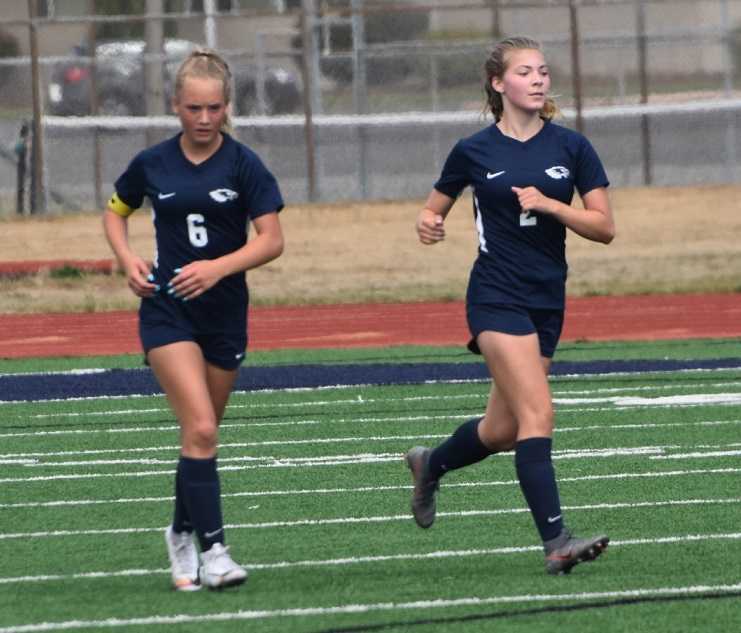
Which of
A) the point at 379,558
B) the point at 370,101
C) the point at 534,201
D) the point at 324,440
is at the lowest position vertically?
the point at 324,440

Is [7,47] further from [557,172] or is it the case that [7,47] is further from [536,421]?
[536,421]

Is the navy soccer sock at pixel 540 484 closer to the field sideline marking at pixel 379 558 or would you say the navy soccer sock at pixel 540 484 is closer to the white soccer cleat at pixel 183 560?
the field sideline marking at pixel 379 558

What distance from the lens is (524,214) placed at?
798cm

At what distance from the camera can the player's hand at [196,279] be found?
744cm

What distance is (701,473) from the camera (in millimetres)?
10273

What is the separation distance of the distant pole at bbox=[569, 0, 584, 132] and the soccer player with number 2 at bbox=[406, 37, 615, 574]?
19.1m

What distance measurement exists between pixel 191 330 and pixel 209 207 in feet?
1.47

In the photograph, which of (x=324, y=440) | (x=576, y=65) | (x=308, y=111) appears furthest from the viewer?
(x=576, y=65)

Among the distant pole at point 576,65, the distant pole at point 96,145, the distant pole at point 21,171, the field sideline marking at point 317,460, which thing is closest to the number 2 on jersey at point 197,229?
the field sideline marking at point 317,460

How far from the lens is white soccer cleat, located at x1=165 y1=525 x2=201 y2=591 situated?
25.0 ft

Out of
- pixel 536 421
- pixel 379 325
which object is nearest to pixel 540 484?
pixel 536 421

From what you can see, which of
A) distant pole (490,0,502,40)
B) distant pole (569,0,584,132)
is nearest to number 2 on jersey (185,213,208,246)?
distant pole (569,0,584,132)

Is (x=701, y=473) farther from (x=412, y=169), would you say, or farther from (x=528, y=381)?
(x=412, y=169)

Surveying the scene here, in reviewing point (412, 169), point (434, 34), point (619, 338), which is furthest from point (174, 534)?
point (434, 34)
